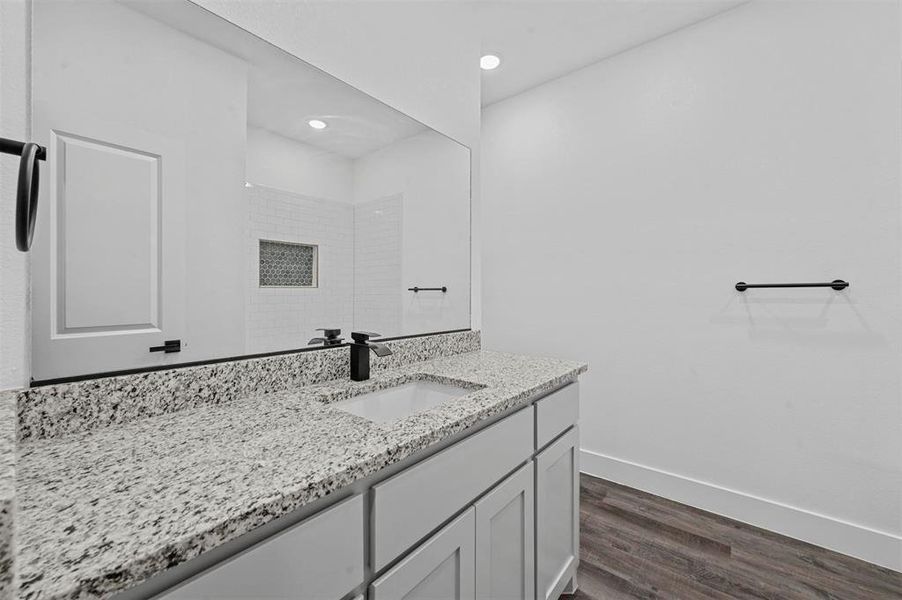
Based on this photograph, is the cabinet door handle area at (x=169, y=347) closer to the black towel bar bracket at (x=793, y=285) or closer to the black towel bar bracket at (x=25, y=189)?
the black towel bar bracket at (x=25, y=189)

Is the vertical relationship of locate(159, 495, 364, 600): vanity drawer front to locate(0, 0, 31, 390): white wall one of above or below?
below

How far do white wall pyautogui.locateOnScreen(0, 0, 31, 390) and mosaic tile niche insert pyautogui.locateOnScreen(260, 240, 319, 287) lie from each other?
476mm

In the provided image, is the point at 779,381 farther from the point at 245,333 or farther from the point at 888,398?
the point at 245,333

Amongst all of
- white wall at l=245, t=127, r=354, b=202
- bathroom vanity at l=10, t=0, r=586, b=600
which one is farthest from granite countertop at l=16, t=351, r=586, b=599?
white wall at l=245, t=127, r=354, b=202

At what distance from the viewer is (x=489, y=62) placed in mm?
2406

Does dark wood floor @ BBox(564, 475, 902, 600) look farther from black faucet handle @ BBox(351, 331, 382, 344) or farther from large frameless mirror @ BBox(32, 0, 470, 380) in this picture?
large frameless mirror @ BBox(32, 0, 470, 380)

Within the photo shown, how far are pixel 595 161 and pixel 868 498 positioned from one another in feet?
6.91

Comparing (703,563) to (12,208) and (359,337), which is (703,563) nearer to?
(359,337)

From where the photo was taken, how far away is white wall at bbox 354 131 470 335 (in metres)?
1.53

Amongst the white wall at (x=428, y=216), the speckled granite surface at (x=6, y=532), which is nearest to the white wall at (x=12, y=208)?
the speckled granite surface at (x=6, y=532)

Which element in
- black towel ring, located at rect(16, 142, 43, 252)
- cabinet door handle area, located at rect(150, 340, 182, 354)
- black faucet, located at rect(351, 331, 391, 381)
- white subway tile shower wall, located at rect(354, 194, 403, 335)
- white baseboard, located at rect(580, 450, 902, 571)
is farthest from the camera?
white baseboard, located at rect(580, 450, 902, 571)

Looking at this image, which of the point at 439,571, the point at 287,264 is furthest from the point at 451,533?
the point at 287,264

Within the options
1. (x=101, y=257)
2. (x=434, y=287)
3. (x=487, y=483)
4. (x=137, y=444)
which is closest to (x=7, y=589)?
(x=137, y=444)

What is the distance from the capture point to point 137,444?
71cm
